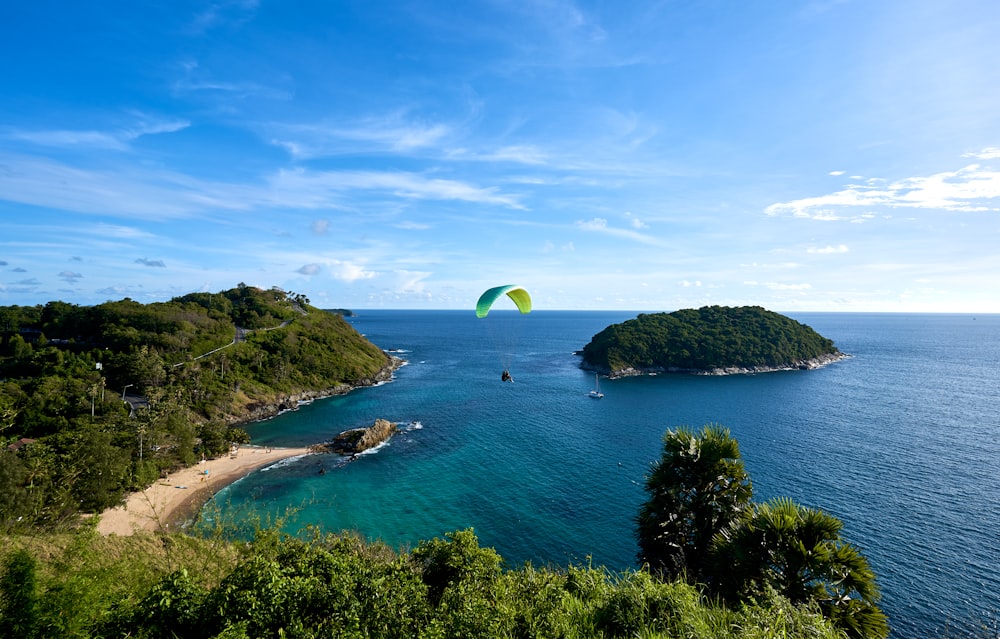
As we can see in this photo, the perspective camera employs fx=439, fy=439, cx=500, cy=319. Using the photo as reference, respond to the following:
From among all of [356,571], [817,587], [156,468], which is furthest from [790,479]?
[156,468]

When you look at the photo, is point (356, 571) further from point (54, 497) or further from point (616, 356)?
point (616, 356)

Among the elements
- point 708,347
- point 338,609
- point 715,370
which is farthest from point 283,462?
point 708,347

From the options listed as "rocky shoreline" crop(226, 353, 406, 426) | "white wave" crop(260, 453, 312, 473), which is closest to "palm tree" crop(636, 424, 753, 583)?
"white wave" crop(260, 453, 312, 473)

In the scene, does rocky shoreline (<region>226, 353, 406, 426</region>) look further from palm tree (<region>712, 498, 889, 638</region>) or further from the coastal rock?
palm tree (<region>712, 498, 889, 638</region>)

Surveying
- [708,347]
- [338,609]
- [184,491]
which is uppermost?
[708,347]

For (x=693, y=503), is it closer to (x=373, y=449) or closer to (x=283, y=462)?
(x=373, y=449)

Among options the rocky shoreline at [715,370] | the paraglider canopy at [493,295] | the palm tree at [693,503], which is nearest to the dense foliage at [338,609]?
the palm tree at [693,503]

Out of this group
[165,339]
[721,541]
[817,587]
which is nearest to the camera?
[817,587]
